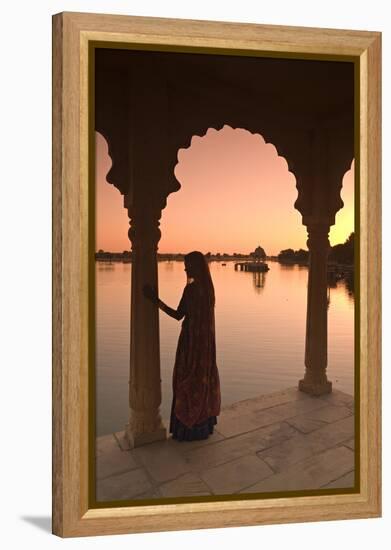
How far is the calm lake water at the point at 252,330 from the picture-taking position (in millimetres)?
2801

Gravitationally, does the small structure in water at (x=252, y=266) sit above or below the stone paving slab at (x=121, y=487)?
above

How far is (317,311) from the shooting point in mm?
3029

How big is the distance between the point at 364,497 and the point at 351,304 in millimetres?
1044

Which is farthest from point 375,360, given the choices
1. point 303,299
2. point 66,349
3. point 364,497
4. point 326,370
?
point 66,349

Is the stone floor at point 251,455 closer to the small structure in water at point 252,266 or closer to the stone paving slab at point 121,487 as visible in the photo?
the stone paving slab at point 121,487

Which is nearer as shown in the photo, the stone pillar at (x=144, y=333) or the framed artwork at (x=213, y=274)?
the framed artwork at (x=213, y=274)

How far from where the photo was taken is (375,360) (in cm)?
285

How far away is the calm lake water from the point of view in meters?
2.80

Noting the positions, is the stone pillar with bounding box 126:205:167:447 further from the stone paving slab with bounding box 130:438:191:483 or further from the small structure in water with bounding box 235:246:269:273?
the small structure in water with bounding box 235:246:269:273

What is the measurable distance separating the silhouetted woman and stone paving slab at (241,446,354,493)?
0.42m

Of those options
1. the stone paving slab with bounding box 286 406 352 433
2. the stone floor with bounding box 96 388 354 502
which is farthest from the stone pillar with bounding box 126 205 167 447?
the stone paving slab with bounding box 286 406 352 433

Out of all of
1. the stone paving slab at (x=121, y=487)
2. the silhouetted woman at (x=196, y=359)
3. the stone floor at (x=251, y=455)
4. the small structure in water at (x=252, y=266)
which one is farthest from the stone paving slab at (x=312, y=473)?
the small structure in water at (x=252, y=266)

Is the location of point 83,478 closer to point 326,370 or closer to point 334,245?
point 326,370

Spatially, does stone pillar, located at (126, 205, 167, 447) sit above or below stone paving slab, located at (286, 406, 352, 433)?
above
